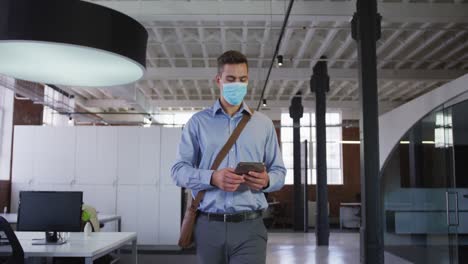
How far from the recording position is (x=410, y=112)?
934 centimetres

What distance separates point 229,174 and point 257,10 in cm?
667

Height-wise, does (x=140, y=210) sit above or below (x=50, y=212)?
below

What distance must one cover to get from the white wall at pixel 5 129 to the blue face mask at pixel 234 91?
10794 mm

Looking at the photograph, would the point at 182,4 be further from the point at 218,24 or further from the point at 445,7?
the point at 445,7

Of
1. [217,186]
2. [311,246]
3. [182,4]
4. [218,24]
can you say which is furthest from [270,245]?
[217,186]

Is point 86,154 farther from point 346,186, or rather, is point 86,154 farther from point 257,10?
point 346,186

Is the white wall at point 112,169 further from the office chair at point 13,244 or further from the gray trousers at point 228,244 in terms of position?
the gray trousers at point 228,244

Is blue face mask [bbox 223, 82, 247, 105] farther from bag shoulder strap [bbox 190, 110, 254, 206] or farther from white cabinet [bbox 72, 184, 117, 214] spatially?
white cabinet [bbox 72, 184, 117, 214]

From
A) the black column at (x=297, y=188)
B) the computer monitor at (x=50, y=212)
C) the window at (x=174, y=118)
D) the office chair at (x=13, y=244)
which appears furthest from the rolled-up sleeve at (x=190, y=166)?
the window at (x=174, y=118)

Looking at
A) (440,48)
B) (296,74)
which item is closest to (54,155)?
(296,74)

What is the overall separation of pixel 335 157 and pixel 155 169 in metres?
10.1

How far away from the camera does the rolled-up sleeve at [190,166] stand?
82.7 inches

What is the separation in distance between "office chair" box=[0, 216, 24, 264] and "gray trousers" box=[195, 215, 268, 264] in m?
2.42

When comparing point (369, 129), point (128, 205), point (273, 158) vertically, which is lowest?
point (128, 205)
